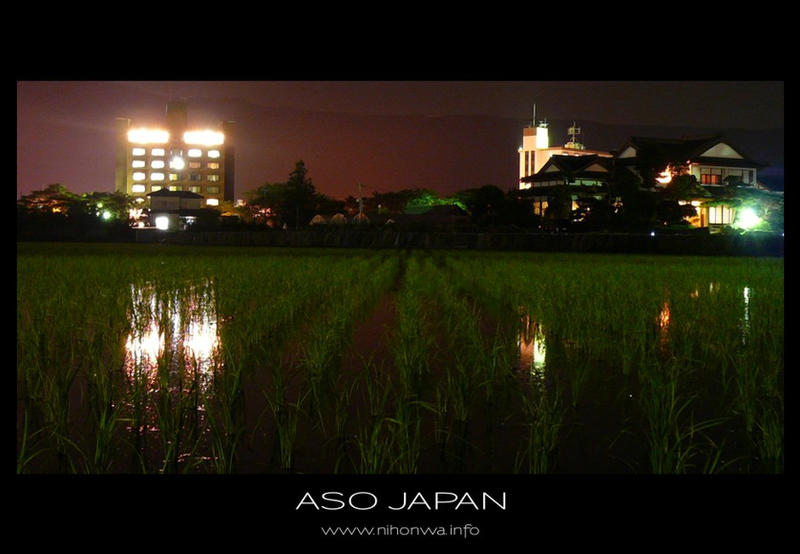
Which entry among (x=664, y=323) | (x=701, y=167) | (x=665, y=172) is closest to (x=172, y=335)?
(x=664, y=323)

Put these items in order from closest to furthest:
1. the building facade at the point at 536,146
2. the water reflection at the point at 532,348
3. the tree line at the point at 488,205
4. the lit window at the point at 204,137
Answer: the water reflection at the point at 532,348 < the tree line at the point at 488,205 < the building facade at the point at 536,146 < the lit window at the point at 204,137

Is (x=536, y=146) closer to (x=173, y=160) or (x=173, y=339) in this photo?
(x=173, y=160)

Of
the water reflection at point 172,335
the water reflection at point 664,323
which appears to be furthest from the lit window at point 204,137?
the water reflection at point 664,323

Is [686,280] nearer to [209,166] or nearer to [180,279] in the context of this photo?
[180,279]

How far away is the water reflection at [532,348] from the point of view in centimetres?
530

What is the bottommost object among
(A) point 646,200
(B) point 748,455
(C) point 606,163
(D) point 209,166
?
(B) point 748,455

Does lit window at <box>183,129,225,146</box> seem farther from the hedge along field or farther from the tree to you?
the hedge along field

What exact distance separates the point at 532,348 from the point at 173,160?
355 feet

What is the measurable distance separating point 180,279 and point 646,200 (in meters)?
24.8

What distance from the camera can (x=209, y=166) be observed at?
10850cm

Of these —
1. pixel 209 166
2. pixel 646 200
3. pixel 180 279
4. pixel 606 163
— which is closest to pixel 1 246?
pixel 180 279

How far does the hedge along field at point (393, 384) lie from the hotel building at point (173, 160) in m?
103

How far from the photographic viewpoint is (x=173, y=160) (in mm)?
105938

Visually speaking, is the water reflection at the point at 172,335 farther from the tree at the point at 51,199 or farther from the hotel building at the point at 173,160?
the hotel building at the point at 173,160
